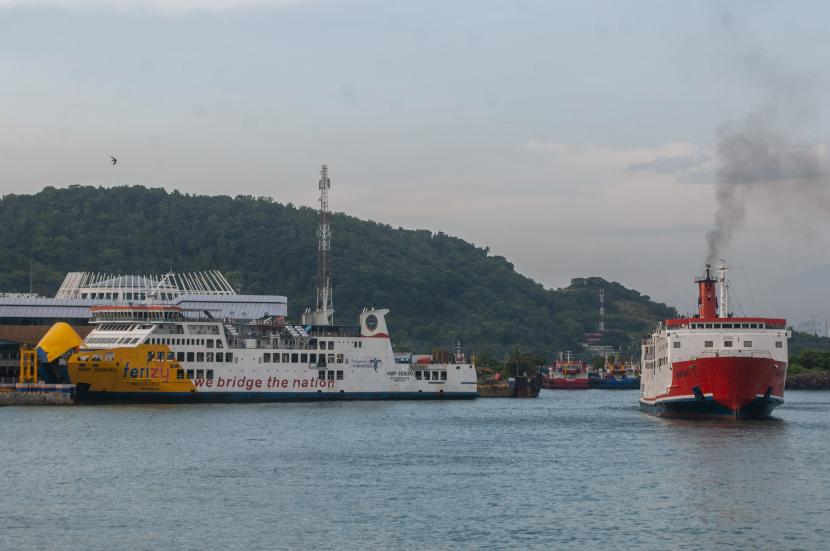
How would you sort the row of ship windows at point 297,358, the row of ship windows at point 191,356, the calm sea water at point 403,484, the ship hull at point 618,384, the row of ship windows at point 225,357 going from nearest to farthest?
the calm sea water at point 403,484 < the row of ship windows at point 191,356 < the row of ship windows at point 225,357 < the row of ship windows at point 297,358 < the ship hull at point 618,384

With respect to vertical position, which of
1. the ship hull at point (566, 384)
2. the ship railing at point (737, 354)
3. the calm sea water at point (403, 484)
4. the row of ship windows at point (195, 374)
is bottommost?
the calm sea water at point (403, 484)

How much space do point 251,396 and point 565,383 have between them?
90.6 metres

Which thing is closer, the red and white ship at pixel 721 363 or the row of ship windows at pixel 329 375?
the red and white ship at pixel 721 363

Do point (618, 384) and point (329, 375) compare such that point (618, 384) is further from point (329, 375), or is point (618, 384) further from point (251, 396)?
point (251, 396)

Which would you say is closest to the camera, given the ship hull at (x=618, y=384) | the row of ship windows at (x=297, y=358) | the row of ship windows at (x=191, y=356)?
the row of ship windows at (x=191, y=356)

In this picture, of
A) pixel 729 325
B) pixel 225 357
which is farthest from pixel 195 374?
pixel 729 325

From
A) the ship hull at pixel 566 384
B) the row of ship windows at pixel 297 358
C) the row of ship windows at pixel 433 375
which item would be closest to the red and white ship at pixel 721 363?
the row of ship windows at pixel 433 375

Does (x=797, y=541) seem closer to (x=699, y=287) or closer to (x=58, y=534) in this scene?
(x=58, y=534)

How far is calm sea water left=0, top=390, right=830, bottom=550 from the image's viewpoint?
43875 millimetres

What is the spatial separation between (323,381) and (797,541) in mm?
71635

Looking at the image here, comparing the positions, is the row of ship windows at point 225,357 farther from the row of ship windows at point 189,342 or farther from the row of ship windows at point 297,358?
the row of ship windows at point 189,342

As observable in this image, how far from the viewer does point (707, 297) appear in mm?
91562

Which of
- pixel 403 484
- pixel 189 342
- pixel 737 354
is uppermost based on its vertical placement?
pixel 189 342

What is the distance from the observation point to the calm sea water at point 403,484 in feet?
144
